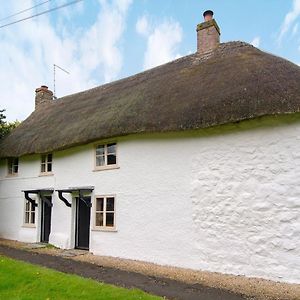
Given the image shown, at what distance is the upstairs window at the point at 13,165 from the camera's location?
57.7 ft

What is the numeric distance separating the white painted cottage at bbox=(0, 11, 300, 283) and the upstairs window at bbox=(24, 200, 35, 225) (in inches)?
3.2

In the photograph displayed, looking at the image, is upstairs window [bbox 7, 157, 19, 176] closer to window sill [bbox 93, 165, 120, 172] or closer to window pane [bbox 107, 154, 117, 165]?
window sill [bbox 93, 165, 120, 172]

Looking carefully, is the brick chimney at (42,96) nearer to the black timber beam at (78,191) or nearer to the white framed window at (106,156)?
the black timber beam at (78,191)

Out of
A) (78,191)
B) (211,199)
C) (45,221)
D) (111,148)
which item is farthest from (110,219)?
(45,221)

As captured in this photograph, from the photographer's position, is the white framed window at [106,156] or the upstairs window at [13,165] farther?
the upstairs window at [13,165]

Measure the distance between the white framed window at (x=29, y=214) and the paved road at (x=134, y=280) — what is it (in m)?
4.35

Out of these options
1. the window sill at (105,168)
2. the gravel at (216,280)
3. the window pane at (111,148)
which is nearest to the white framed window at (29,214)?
the window sill at (105,168)

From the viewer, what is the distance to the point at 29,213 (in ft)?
53.7

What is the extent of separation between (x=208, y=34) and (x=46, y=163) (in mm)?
8837

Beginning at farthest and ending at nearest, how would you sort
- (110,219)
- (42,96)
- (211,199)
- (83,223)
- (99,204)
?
(42,96)
(83,223)
(99,204)
(110,219)
(211,199)

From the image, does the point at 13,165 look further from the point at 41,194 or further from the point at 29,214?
the point at 41,194

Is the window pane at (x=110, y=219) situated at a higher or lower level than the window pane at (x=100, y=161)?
lower

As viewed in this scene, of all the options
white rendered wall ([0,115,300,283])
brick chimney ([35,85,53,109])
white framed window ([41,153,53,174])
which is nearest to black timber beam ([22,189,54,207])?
white framed window ([41,153,53,174])

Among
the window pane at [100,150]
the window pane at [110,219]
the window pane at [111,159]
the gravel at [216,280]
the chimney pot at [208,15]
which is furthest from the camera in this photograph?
the chimney pot at [208,15]
